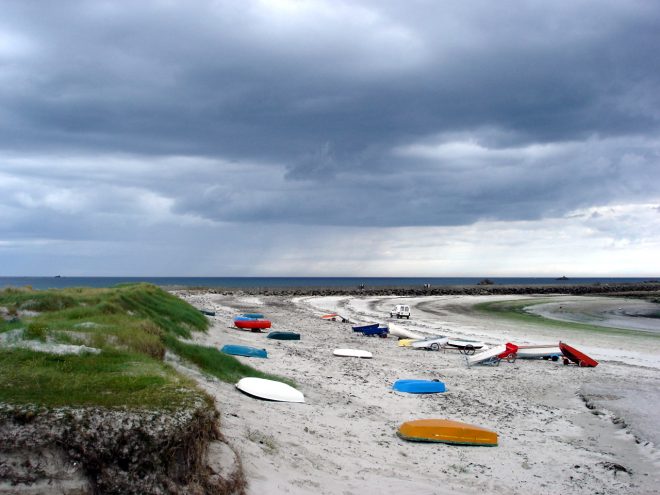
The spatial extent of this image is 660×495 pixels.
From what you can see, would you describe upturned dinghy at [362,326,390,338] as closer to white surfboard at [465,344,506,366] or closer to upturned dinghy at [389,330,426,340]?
upturned dinghy at [389,330,426,340]

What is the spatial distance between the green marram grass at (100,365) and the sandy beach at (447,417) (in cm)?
122

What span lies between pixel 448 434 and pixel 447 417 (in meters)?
2.15

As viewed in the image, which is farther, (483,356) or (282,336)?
(282,336)

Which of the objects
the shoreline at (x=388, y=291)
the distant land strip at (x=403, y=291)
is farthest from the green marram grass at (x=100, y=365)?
the distant land strip at (x=403, y=291)

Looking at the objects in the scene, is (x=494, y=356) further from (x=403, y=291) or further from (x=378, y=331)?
(x=403, y=291)

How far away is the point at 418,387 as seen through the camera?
14648mm

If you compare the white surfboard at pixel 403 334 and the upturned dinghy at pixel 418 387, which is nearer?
the upturned dinghy at pixel 418 387

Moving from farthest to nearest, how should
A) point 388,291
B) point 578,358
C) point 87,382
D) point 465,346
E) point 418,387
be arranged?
point 388,291, point 465,346, point 578,358, point 418,387, point 87,382

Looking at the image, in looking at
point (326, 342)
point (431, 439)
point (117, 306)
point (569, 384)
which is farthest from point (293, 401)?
point (326, 342)

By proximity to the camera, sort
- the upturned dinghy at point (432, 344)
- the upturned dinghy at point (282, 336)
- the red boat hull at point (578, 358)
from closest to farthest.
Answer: the red boat hull at point (578, 358), the upturned dinghy at point (282, 336), the upturned dinghy at point (432, 344)

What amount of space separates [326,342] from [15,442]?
20068mm

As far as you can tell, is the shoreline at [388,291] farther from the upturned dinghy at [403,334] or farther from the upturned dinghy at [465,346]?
the upturned dinghy at [465,346]

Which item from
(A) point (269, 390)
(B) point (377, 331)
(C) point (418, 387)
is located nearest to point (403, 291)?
(B) point (377, 331)

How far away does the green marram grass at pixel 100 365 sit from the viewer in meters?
6.90
